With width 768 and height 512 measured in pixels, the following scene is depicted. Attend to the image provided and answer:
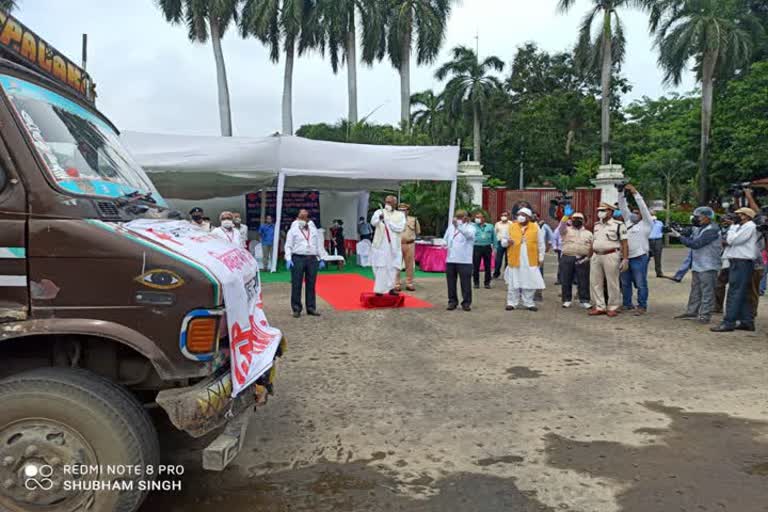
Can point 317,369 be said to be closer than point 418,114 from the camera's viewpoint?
Yes

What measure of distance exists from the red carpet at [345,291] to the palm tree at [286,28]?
18.1 meters

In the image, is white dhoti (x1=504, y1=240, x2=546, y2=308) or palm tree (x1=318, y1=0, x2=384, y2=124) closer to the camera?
white dhoti (x1=504, y1=240, x2=546, y2=308)

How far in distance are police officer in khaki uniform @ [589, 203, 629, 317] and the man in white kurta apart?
330 cm

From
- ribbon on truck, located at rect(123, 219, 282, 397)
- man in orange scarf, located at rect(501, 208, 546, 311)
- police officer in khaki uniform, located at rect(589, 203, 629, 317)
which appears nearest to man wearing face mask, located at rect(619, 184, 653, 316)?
police officer in khaki uniform, located at rect(589, 203, 629, 317)

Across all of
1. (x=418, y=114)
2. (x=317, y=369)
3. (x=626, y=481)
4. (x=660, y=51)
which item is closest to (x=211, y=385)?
(x=626, y=481)

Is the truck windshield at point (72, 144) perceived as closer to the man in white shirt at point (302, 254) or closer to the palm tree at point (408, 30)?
A: the man in white shirt at point (302, 254)

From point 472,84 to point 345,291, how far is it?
102 feet

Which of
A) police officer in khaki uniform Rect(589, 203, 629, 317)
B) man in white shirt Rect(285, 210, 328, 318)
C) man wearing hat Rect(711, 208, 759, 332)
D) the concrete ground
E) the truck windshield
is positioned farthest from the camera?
police officer in khaki uniform Rect(589, 203, 629, 317)

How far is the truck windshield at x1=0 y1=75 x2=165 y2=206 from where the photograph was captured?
9.73ft

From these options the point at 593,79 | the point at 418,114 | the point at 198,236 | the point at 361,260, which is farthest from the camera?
Result: the point at 418,114

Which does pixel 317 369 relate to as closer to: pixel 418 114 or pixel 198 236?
pixel 198 236

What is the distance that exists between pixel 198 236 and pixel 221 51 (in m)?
30.6

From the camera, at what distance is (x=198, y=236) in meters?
3.43

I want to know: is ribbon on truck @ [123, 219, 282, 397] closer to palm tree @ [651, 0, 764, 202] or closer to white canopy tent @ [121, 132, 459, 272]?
white canopy tent @ [121, 132, 459, 272]
